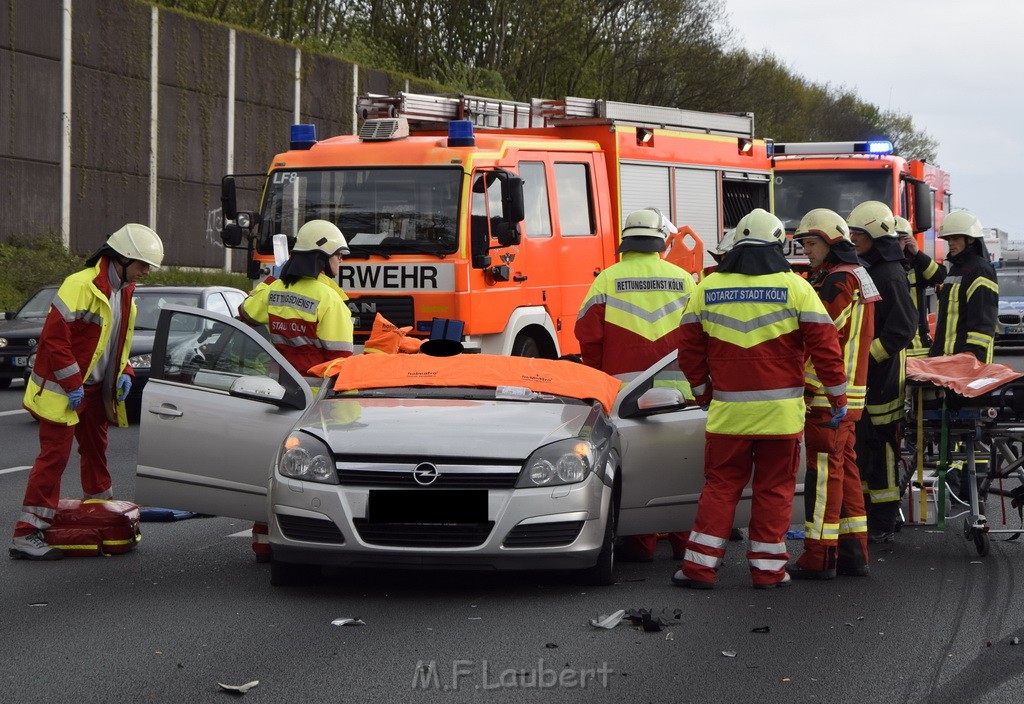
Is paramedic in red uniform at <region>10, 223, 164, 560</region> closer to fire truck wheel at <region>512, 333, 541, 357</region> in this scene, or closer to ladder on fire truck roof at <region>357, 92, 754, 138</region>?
fire truck wheel at <region>512, 333, 541, 357</region>

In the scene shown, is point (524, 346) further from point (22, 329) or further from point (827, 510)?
point (22, 329)

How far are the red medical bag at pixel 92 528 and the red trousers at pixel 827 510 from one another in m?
3.60

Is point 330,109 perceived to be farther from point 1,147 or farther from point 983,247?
point 983,247

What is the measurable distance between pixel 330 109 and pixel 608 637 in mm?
34714

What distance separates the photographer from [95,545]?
27.6 ft

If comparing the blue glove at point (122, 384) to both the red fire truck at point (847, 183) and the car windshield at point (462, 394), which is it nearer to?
the car windshield at point (462, 394)

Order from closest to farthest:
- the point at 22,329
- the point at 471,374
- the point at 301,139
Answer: the point at 471,374 → the point at 301,139 → the point at 22,329

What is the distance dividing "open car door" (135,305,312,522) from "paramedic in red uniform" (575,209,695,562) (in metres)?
1.99

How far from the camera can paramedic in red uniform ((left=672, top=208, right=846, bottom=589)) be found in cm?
743

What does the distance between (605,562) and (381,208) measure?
6277mm

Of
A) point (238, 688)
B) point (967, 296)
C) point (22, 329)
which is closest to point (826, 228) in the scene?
point (967, 296)

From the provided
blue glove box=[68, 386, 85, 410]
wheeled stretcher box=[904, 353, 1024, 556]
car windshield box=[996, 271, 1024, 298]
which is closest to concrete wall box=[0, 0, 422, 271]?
car windshield box=[996, 271, 1024, 298]

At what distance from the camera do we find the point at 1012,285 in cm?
3098

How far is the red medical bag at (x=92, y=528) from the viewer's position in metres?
8.38
